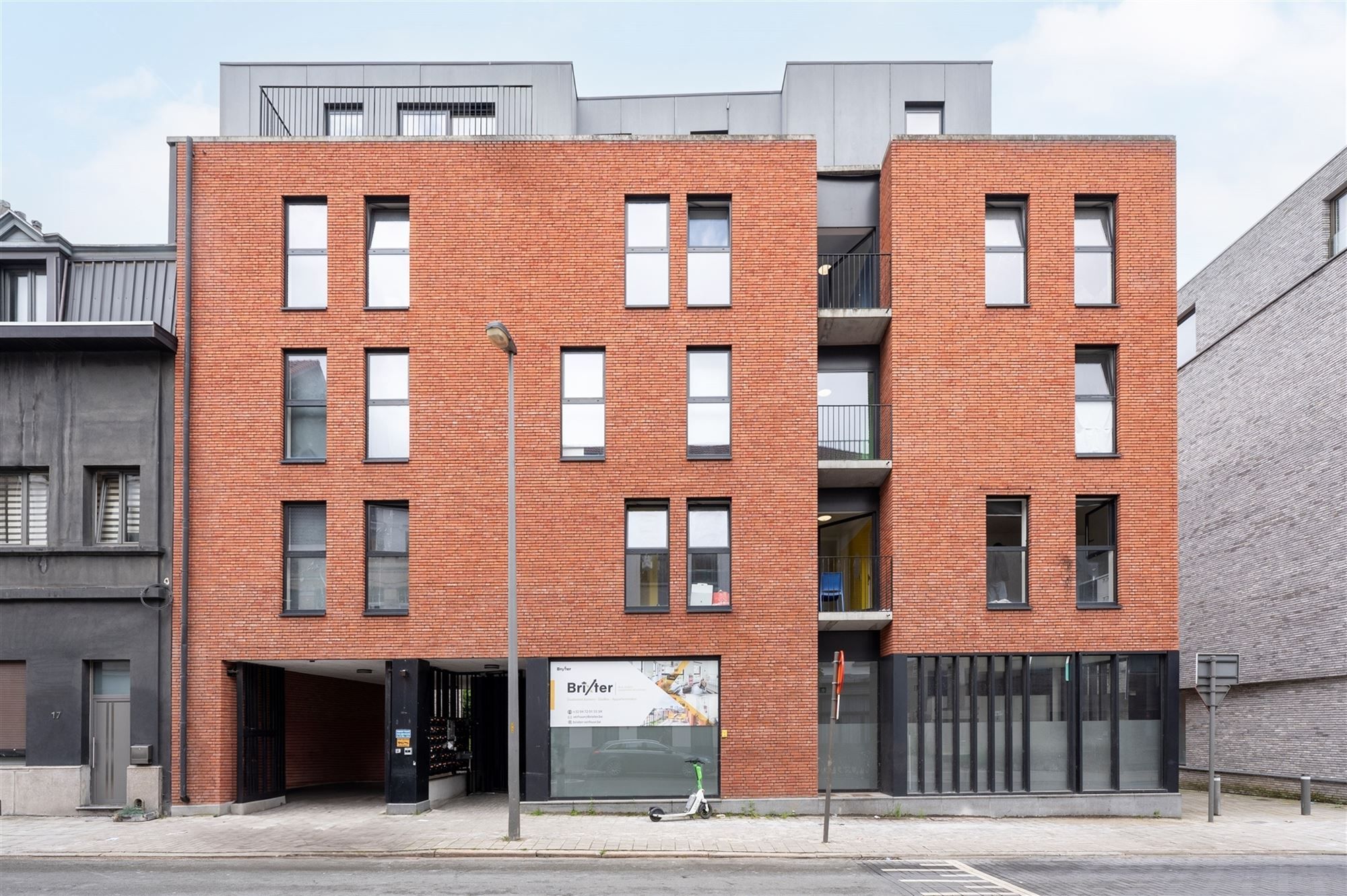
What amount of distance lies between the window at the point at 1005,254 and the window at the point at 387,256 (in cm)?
1144

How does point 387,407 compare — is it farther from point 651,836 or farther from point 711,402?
point 651,836

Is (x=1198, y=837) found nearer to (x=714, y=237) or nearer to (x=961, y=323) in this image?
(x=961, y=323)

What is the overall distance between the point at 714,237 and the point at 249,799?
14.2 m

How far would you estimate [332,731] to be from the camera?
2530 cm

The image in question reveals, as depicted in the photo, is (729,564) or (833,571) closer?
(729,564)

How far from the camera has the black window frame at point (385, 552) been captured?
18947 mm

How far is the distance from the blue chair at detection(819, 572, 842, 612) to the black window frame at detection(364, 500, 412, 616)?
26.7 ft

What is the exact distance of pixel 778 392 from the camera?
63.6 feet

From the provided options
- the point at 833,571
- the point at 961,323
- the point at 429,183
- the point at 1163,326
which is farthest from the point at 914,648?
the point at 429,183

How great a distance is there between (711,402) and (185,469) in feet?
33.0

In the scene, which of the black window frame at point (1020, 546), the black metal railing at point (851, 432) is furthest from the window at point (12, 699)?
the black window frame at point (1020, 546)

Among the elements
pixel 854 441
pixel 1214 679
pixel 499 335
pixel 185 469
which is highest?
pixel 499 335

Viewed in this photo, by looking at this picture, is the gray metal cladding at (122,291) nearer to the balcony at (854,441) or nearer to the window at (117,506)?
the window at (117,506)

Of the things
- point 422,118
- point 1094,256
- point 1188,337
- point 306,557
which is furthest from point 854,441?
point 1188,337
